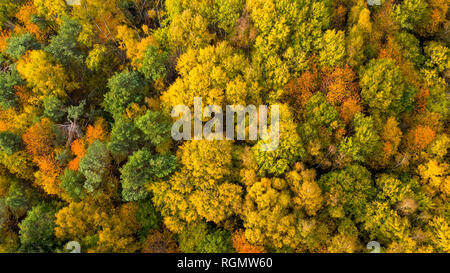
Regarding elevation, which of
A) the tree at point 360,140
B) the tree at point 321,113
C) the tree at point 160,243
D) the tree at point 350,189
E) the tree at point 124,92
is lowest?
the tree at point 160,243

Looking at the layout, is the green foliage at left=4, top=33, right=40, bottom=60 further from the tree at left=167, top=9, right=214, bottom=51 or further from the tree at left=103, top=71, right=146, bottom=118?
the tree at left=167, top=9, right=214, bottom=51

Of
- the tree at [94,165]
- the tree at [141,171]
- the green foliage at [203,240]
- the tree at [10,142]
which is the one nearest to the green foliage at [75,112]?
the tree at [94,165]

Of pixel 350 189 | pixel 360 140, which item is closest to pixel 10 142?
pixel 350 189
